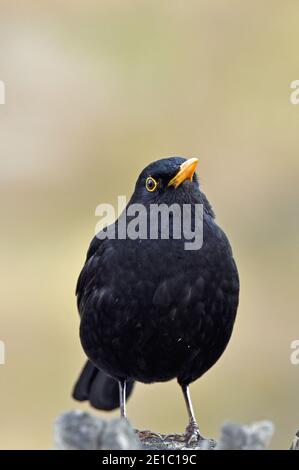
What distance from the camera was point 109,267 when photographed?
643 cm

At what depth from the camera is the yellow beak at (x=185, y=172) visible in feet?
20.8

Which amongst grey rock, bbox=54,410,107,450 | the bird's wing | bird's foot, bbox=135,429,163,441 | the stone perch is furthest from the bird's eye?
grey rock, bbox=54,410,107,450

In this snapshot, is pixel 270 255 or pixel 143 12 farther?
pixel 143 12

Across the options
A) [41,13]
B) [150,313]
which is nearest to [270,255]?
[41,13]

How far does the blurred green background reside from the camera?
12711 mm

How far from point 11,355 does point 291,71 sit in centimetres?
614

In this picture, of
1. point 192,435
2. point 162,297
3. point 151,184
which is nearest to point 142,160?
point 151,184

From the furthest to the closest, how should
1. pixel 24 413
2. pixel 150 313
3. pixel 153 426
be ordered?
pixel 24 413
pixel 153 426
pixel 150 313

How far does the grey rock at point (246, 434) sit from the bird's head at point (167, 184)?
253 centimetres

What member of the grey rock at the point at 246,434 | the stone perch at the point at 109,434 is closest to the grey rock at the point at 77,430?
the stone perch at the point at 109,434

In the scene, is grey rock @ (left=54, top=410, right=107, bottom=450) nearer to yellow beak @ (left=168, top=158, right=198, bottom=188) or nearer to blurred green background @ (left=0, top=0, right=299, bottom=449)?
yellow beak @ (left=168, top=158, right=198, bottom=188)

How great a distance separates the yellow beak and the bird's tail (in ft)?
6.64

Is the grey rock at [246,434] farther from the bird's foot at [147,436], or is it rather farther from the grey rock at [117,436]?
the bird's foot at [147,436]

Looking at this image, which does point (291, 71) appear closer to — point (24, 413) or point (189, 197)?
point (24, 413)
